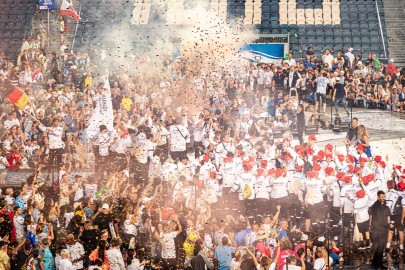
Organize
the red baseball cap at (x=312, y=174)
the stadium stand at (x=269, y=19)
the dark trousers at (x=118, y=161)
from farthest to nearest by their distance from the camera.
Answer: the stadium stand at (x=269, y=19), the dark trousers at (x=118, y=161), the red baseball cap at (x=312, y=174)

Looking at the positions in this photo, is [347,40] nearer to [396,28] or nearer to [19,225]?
[396,28]

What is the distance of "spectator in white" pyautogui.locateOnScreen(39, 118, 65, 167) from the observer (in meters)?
18.1

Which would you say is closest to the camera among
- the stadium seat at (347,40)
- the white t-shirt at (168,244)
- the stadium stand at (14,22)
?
the white t-shirt at (168,244)

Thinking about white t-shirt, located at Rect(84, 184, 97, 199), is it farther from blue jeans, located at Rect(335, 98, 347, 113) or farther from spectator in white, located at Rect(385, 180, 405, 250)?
blue jeans, located at Rect(335, 98, 347, 113)

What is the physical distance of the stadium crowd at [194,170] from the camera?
45.1 feet

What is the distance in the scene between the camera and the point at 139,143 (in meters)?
17.7

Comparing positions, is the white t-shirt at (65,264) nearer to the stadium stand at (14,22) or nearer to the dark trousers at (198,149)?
→ the dark trousers at (198,149)

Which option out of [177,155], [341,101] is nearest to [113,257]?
[177,155]

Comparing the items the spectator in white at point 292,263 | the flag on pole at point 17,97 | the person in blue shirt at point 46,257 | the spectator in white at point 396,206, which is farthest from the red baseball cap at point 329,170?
the flag on pole at point 17,97

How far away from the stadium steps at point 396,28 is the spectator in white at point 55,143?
10711 millimetres

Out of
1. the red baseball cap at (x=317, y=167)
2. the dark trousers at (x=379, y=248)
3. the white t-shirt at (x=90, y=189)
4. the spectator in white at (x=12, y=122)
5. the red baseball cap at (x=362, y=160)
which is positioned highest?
the spectator in white at (x=12, y=122)

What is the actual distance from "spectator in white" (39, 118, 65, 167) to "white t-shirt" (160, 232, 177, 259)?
4679mm

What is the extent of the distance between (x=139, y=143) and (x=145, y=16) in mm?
10041

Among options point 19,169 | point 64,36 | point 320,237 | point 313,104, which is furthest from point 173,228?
point 64,36
